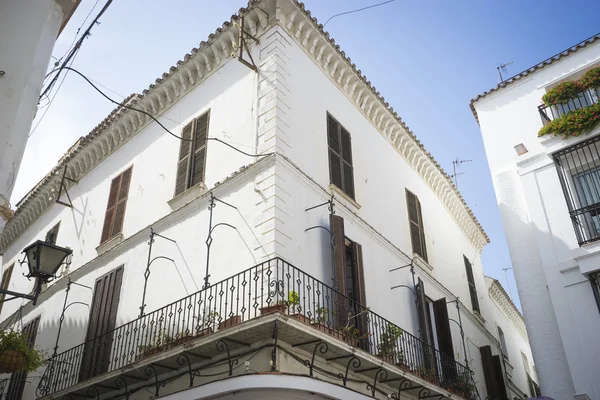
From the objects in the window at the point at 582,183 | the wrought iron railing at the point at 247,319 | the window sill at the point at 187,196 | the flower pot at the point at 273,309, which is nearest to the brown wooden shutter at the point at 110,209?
the window sill at the point at 187,196

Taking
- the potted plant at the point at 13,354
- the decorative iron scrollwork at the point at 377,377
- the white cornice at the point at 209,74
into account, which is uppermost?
the white cornice at the point at 209,74

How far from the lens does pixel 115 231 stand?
1465cm

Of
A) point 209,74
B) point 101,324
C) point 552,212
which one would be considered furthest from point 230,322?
point 552,212

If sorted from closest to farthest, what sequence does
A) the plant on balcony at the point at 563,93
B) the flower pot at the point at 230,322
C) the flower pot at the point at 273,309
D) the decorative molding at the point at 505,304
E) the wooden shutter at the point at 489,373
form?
the flower pot at the point at 273,309 < the flower pot at the point at 230,322 < the plant on balcony at the point at 563,93 < the wooden shutter at the point at 489,373 < the decorative molding at the point at 505,304

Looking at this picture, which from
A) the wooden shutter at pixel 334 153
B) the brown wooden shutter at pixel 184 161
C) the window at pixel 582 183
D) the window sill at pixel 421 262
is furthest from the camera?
the window sill at pixel 421 262

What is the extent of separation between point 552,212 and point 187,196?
8.81 metres

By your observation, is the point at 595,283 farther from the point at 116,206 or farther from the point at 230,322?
the point at 116,206

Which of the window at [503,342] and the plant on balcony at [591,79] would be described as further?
the window at [503,342]

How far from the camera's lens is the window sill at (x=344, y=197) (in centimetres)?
1283

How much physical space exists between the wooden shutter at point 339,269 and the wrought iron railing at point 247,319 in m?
0.03

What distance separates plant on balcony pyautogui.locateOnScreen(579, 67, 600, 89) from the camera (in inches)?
552

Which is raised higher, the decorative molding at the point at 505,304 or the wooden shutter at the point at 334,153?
the decorative molding at the point at 505,304

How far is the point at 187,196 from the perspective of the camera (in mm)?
12773

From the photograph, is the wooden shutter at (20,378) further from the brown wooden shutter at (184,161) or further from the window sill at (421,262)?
the window sill at (421,262)
